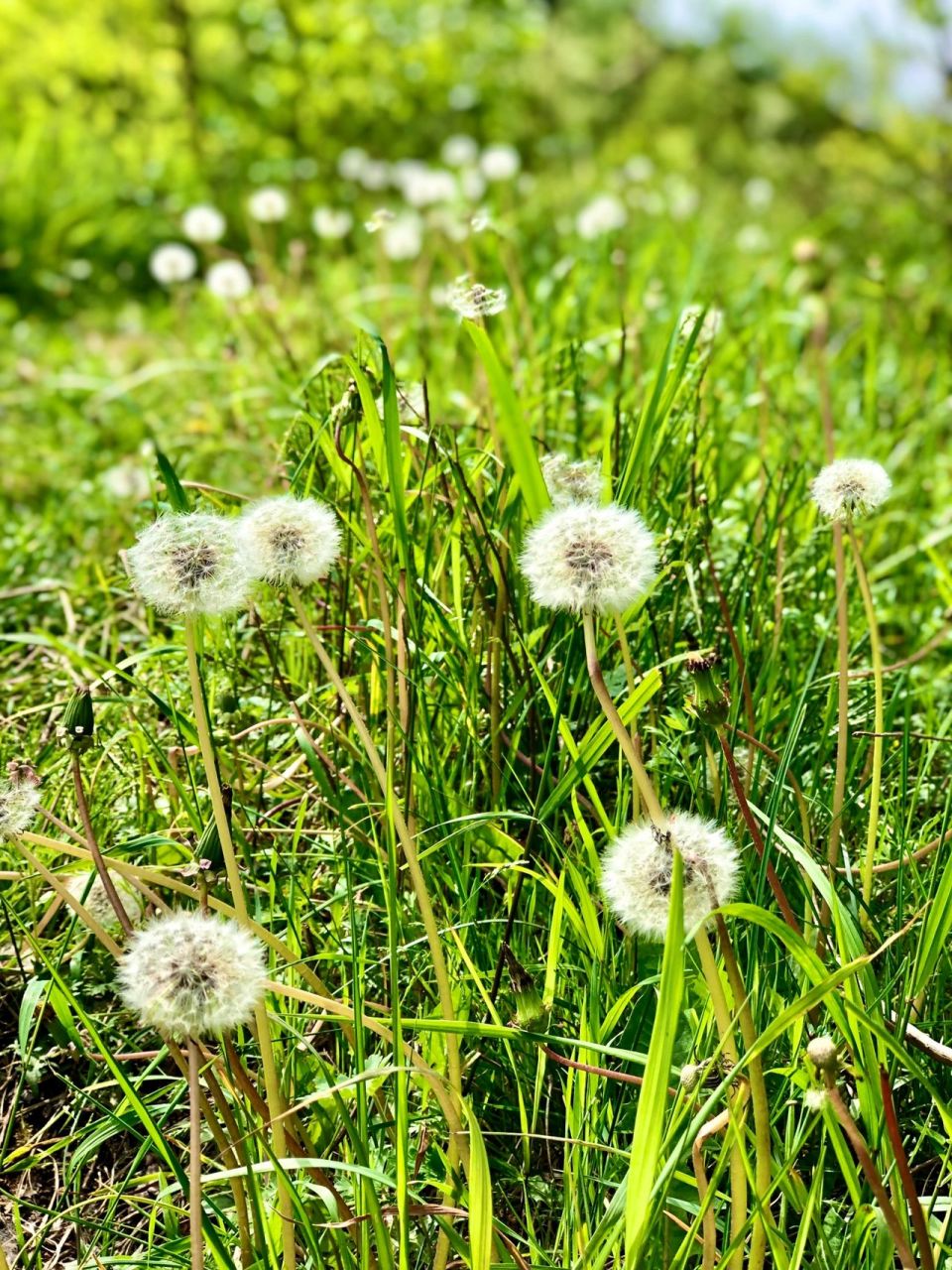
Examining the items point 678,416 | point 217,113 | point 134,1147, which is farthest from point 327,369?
point 217,113

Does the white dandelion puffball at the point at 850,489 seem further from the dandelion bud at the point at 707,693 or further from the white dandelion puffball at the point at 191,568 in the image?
the white dandelion puffball at the point at 191,568

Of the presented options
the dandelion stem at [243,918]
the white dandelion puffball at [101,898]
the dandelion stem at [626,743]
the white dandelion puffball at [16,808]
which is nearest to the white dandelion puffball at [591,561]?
the dandelion stem at [626,743]

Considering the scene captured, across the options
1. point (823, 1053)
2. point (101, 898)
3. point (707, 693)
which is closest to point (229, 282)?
point (101, 898)

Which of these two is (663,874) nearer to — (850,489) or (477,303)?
(850,489)

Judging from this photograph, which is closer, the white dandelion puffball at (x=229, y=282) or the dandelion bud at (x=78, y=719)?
the dandelion bud at (x=78, y=719)

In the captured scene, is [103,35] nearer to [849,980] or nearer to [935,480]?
[935,480]

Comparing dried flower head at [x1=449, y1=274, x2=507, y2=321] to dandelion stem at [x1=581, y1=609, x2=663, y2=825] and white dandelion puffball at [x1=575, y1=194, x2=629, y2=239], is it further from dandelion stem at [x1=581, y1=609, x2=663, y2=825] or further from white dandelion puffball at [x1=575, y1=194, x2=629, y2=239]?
white dandelion puffball at [x1=575, y1=194, x2=629, y2=239]

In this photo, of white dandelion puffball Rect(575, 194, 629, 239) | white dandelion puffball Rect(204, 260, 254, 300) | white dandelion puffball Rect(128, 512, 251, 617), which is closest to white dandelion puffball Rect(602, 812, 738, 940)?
white dandelion puffball Rect(128, 512, 251, 617)
